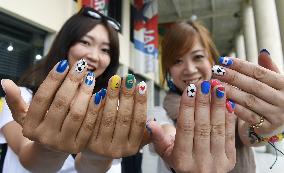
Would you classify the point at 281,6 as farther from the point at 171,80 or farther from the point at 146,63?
the point at 146,63

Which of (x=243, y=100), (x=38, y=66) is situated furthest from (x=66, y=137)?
(x=38, y=66)

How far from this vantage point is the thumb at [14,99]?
2.09ft

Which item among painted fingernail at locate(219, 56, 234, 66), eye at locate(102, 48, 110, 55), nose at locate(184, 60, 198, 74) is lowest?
painted fingernail at locate(219, 56, 234, 66)

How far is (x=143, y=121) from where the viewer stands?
2.14 feet

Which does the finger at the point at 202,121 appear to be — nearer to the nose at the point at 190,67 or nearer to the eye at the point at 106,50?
the nose at the point at 190,67

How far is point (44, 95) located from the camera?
0.60 m

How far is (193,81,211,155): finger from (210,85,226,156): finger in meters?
0.02

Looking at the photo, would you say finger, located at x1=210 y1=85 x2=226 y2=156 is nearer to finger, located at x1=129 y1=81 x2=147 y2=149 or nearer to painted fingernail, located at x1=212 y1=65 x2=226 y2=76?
painted fingernail, located at x1=212 y1=65 x2=226 y2=76

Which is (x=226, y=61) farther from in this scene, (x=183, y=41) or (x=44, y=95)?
(x=183, y=41)

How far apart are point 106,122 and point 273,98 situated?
17.0 inches

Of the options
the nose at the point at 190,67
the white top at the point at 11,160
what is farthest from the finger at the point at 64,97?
the nose at the point at 190,67

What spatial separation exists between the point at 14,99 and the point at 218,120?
1.66 ft

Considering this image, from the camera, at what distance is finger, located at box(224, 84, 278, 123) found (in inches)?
27.6

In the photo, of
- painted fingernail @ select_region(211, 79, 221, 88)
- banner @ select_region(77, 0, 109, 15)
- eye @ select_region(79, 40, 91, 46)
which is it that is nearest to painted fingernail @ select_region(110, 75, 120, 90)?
painted fingernail @ select_region(211, 79, 221, 88)
